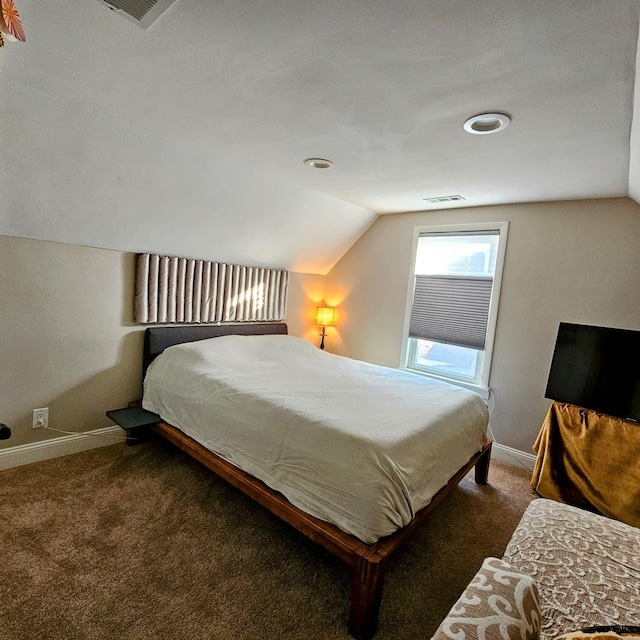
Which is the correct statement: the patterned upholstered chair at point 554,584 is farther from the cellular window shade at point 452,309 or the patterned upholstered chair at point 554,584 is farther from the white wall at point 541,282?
the cellular window shade at point 452,309

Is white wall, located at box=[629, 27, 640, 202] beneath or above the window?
above

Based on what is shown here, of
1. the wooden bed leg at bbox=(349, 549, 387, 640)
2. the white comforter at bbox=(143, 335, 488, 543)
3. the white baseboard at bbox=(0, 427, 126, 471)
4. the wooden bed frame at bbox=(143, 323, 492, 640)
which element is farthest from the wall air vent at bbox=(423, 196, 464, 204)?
the white baseboard at bbox=(0, 427, 126, 471)

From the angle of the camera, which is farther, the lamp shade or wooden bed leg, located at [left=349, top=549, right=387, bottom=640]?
the lamp shade

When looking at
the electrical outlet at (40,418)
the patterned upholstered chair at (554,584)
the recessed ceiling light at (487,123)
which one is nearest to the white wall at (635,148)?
the recessed ceiling light at (487,123)

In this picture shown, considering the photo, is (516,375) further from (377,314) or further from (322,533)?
(322,533)

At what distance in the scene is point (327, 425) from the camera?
180cm

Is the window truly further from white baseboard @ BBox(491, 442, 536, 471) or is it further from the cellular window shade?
white baseboard @ BBox(491, 442, 536, 471)

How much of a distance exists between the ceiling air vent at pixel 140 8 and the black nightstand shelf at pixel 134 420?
2353mm

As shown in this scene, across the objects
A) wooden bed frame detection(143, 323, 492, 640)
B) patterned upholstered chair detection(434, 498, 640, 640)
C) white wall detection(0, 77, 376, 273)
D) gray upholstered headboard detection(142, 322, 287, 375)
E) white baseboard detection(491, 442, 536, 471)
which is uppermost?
white wall detection(0, 77, 376, 273)

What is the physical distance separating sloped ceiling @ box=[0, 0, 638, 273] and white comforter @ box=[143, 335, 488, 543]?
48.4 inches

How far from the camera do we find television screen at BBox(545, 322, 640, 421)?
234 centimetres

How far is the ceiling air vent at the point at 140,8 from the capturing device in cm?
111

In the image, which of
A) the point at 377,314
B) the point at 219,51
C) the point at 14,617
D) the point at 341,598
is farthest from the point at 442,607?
the point at 377,314

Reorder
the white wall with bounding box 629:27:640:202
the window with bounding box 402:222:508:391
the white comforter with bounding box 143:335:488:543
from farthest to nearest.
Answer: the window with bounding box 402:222:508:391
the white comforter with bounding box 143:335:488:543
the white wall with bounding box 629:27:640:202
